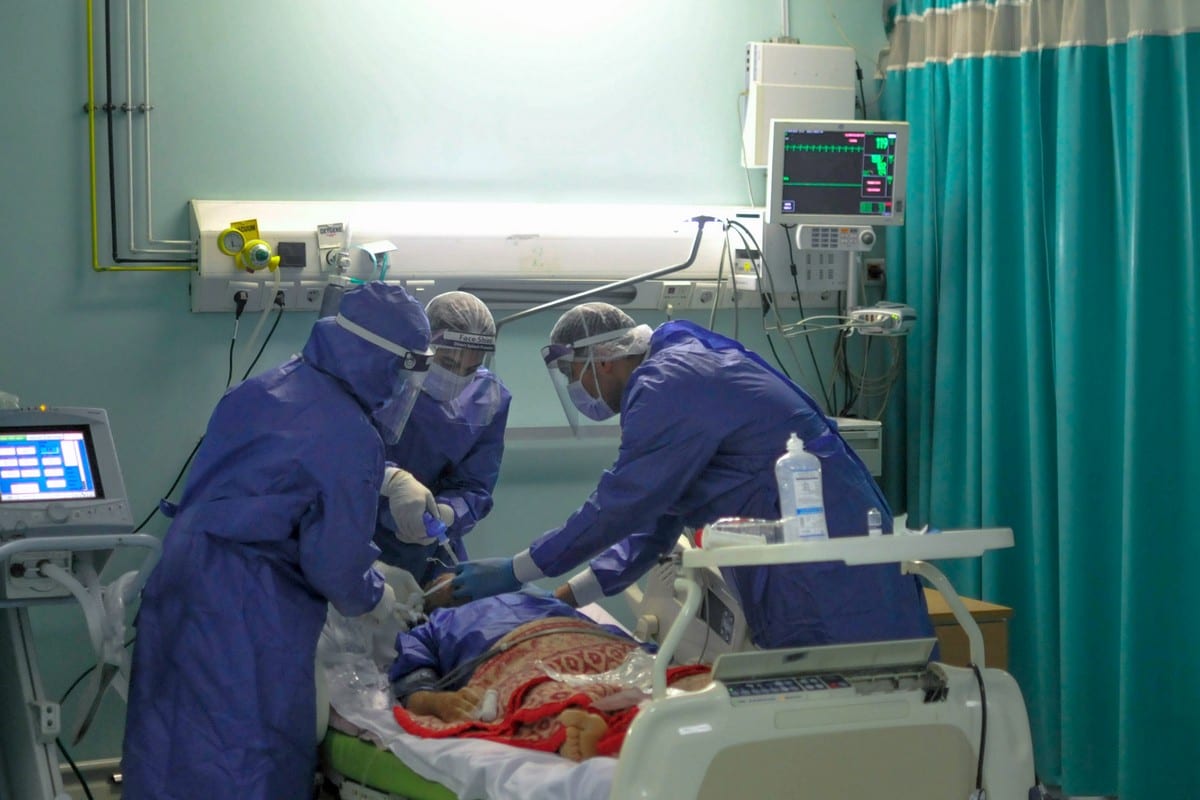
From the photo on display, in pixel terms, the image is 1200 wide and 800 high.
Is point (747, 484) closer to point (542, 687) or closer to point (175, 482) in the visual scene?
point (542, 687)

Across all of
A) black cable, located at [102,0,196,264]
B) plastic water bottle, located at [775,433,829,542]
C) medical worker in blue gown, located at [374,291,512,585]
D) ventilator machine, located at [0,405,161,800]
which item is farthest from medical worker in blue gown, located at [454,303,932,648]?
black cable, located at [102,0,196,264]

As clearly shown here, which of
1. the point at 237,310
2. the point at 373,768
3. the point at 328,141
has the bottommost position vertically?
the point at 373,768

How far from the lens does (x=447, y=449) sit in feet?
12.6

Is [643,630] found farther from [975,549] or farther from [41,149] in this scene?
[41,149]

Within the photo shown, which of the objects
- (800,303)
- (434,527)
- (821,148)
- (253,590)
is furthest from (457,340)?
(800,303)

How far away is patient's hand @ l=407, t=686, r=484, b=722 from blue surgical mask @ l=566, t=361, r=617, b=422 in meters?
0.82

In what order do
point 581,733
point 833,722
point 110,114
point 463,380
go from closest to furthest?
1. point 833,722
2. point 581,733
3. point 463,380
4. point 110,114

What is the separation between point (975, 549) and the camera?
2002 mm

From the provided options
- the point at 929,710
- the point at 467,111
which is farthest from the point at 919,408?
the point at 929,710

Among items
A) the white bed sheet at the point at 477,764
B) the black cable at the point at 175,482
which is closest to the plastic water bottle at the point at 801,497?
the white bed sheet at the point at 477,764

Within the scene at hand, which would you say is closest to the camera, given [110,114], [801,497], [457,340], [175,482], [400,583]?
[801,497]

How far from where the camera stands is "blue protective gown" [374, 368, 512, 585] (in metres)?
3.75

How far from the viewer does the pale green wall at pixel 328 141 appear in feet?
13.0

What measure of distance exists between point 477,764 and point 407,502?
3.60ft
